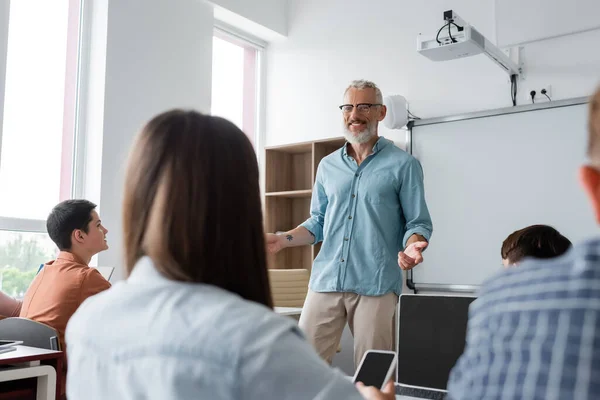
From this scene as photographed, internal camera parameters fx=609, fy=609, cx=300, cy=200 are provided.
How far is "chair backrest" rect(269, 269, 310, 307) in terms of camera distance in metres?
4.43

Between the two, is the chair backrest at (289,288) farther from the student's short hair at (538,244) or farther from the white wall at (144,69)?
the student's short hair at (538,244)

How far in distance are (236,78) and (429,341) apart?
425 cm

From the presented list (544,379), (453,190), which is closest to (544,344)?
(544,379)

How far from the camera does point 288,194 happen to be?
501cm

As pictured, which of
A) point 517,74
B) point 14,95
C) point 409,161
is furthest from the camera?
point 517,74

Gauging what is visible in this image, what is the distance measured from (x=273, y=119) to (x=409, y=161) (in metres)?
2.93

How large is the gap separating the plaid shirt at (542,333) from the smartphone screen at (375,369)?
59 cm

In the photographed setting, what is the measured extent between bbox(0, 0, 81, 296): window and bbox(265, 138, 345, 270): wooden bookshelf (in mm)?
1666

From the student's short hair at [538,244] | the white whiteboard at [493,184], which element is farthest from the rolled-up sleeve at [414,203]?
the white whiteboard at [493,184]

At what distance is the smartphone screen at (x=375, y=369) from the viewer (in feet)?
3.90

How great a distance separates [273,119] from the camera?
543 cm

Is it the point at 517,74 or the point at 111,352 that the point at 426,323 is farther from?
the point at 517,74

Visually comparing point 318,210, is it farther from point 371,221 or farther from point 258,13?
point 258,13

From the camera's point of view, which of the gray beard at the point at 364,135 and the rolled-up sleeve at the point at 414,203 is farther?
the gray beard at the point at 364,135
